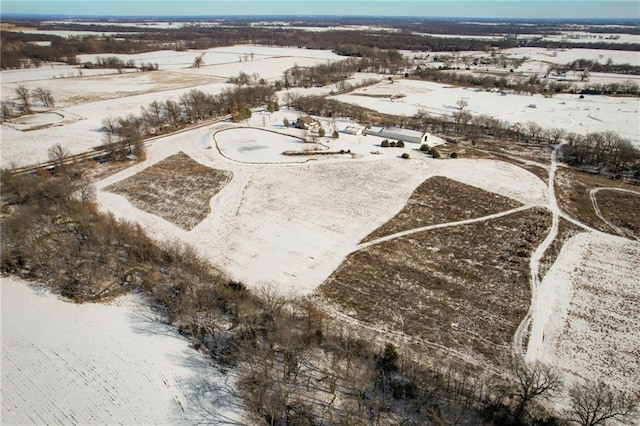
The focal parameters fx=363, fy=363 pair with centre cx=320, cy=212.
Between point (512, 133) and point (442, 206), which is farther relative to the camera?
point (512, 133)

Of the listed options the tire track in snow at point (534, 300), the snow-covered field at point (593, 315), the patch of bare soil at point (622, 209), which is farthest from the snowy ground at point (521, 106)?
the snow-covered field at point (593, 315)

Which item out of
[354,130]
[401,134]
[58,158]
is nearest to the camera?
[58,158]

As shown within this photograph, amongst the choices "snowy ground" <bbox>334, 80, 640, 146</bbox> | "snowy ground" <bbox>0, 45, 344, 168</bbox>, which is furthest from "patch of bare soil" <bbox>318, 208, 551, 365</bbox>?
"snowy ground" <bbox>0, 45, 344, 168</bbox>

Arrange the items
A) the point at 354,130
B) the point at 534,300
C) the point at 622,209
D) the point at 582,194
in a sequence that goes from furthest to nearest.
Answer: the point at 354,130 < the point at 582,194 < the point at 622,209 < the point at 534,300

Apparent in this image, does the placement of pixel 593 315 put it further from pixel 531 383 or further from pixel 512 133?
pixel 512 133

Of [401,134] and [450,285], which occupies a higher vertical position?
[401,134]

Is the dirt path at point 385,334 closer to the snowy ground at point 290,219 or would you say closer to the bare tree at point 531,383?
the bare tree at point 531,383

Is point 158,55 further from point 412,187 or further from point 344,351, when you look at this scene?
point 344,351

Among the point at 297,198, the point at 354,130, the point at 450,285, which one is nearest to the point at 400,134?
the point at 354,130
